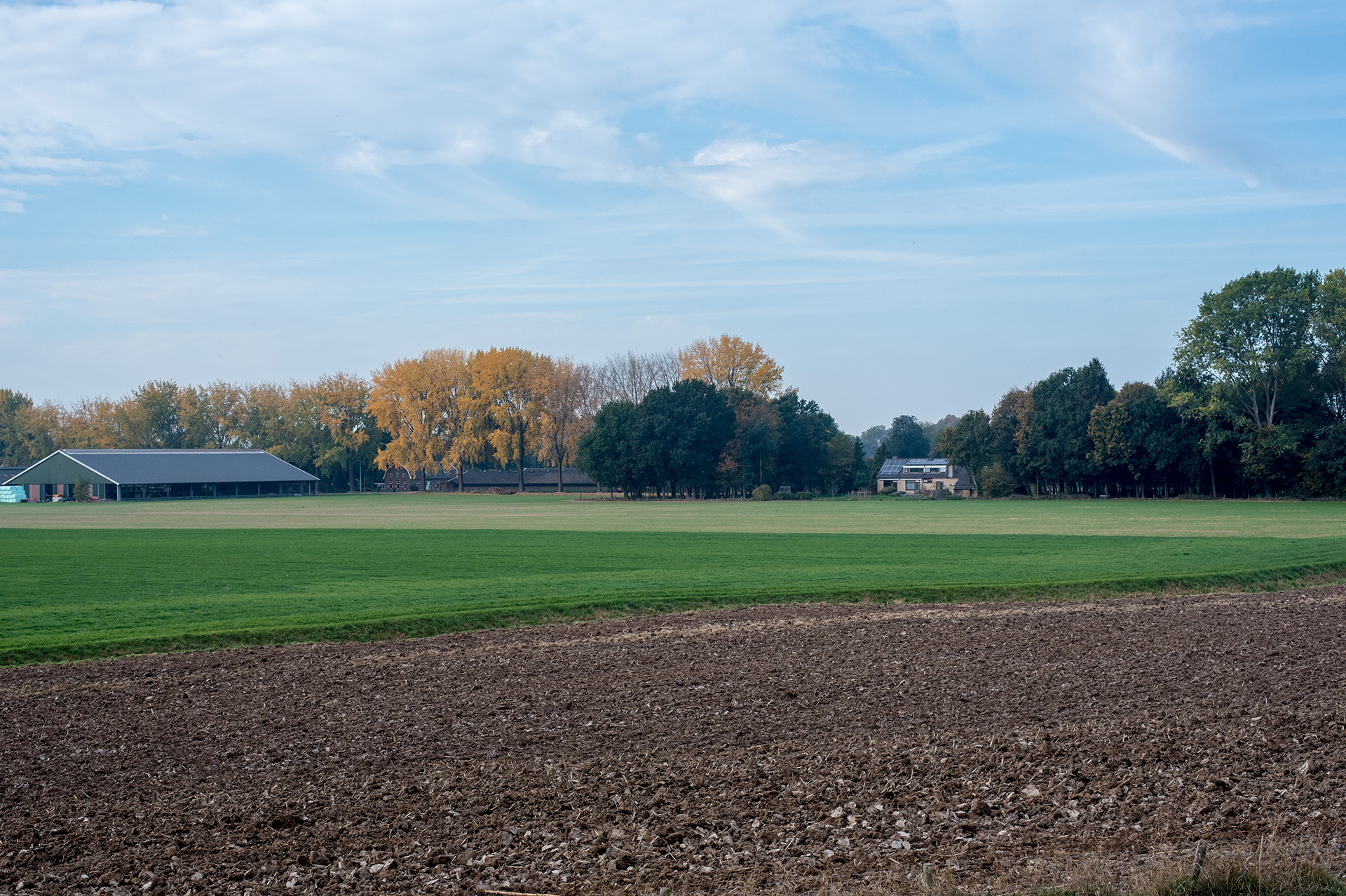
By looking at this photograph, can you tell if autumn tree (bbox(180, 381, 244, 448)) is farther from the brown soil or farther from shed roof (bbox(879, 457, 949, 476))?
the brown soil

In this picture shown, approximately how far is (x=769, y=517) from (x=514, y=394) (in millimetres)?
78959

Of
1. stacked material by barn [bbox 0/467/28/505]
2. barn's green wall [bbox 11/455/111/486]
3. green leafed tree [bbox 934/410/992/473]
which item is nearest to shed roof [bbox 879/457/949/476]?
green leafed tree [bbox 934/410/992/473]

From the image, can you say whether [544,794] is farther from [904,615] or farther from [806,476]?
[806,476]

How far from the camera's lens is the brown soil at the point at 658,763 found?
24.2ft

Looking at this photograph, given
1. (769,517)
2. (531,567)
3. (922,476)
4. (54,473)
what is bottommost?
(769,517)

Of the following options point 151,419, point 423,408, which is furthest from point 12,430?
point 423,408

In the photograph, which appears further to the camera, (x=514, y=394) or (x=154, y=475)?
(x=514, y=394)

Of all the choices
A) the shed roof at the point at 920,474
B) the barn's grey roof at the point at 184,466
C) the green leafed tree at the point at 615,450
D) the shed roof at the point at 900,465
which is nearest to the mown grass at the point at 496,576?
the green leafed tree at the point at 615,450

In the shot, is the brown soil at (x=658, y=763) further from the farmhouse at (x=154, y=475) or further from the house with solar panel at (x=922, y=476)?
the farmhouse at (x=154, y=475)

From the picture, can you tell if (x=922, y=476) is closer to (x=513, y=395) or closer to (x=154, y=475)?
(x=513, y=395)

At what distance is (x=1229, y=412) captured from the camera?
94.1 metres

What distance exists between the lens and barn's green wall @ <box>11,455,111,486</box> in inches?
5162

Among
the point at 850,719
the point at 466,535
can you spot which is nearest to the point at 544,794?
the point at 850,719

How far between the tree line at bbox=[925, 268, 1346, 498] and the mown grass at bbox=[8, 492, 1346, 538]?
546cm
